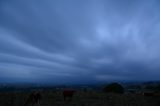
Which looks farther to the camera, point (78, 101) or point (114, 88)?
point (114, 88)

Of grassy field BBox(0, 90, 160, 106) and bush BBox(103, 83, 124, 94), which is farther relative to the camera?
bush BBox(103, 83, 124, 94)

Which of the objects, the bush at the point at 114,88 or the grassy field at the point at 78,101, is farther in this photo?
the bush at the point at 114,88

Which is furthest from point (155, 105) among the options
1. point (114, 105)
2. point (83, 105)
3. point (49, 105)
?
point (49, 105)

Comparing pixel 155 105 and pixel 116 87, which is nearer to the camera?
pixel 155 105

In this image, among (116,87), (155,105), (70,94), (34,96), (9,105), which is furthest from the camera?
(116,87)

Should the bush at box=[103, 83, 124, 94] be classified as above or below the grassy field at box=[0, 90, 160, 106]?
above

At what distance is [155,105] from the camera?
933 inches

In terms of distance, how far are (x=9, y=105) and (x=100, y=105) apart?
779 centimetres

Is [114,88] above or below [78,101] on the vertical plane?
above

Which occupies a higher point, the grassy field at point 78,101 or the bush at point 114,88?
the bush at point 114,88

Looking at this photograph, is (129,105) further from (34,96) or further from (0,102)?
(0,102)

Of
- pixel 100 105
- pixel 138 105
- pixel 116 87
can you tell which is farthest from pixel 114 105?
pixel 116 87

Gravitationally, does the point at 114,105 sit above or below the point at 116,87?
below

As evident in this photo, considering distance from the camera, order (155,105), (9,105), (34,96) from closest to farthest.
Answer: (9,105) < (34,96) < (155,105)
